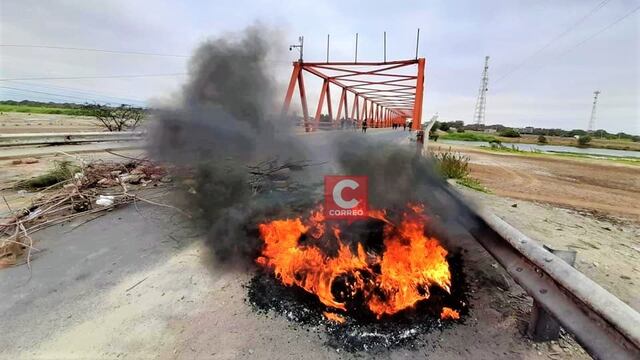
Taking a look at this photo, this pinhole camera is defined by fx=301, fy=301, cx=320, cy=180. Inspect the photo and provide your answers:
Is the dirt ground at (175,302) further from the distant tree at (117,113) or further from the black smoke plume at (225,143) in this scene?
the distant tree at (117,113)

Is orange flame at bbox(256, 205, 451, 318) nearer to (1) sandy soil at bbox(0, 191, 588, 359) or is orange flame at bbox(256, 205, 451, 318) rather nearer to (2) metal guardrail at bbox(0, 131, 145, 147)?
(1) sandy soil at bbox(0, 191, 588, 359)

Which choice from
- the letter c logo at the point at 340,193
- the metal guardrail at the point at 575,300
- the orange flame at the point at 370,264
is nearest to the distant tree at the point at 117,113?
the letter c logo at the point at 340,193

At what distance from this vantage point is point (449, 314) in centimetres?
271

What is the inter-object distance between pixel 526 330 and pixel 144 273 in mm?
3696

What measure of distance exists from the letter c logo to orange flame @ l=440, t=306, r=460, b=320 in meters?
1.89

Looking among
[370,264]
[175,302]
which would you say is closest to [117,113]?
[175,302]

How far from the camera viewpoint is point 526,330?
2.48m

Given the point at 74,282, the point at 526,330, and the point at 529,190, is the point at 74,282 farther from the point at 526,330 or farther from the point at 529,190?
the point at 529,190

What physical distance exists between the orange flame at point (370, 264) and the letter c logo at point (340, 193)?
628 millimetres

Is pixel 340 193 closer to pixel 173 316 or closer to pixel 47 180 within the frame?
pixel 173 316

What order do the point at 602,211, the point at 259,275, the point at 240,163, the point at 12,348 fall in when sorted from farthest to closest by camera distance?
the point at 602,211, the point at 240,163, the point at 259,275, the point at 12,348

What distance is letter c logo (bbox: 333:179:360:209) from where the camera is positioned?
4.37 meters

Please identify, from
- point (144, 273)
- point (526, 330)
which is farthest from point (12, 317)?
point (526, 330)

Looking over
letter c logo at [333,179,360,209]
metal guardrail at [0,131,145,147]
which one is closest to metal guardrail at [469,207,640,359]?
letter c logo at [333,179,360,209]
